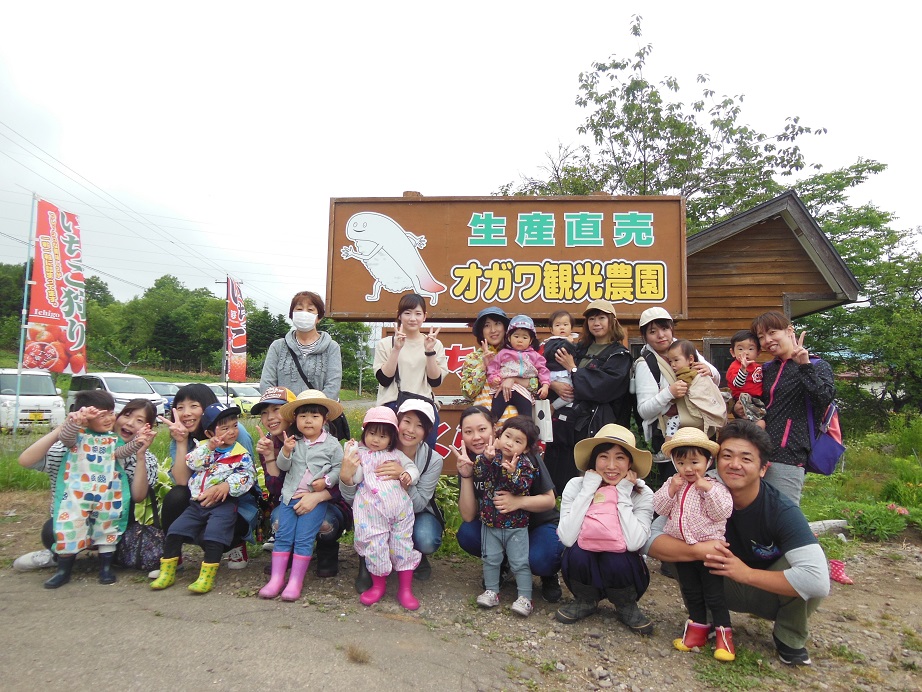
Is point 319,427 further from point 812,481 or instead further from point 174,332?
point 174,332

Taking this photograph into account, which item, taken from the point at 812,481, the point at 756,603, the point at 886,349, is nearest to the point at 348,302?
the point at 756,603

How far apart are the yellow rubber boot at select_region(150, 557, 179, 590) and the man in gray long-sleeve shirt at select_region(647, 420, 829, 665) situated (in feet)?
9.46

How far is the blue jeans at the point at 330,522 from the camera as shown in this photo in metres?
3.56

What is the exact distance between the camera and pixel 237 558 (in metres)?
3.88

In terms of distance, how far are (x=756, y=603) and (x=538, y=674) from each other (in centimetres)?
116

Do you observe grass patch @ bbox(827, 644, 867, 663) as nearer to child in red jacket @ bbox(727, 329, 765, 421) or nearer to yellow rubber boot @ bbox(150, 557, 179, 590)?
child in red jacket @ bbox(727, 329, 765, 421)

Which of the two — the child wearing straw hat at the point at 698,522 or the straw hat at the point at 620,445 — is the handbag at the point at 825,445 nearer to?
the child wearing straw hat at the point at 698,522

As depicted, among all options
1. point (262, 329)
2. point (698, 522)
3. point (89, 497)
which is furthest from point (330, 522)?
point (262, 329)

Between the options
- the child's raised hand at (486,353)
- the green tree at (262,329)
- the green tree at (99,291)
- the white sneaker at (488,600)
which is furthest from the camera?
the green tree at (99,291)

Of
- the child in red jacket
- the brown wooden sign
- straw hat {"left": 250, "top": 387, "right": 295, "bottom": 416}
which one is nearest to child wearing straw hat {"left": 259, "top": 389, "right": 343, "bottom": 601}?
straw hat {"left": 250, "top": 387, "right": 295, "bottom": 416}

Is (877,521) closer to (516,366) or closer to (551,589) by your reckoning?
(551,589)

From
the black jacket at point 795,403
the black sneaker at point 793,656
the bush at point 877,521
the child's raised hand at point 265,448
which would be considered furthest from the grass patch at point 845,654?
the child's raised hand at point 265,448

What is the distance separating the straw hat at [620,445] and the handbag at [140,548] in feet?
9.19

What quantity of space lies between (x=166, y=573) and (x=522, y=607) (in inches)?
85.8
